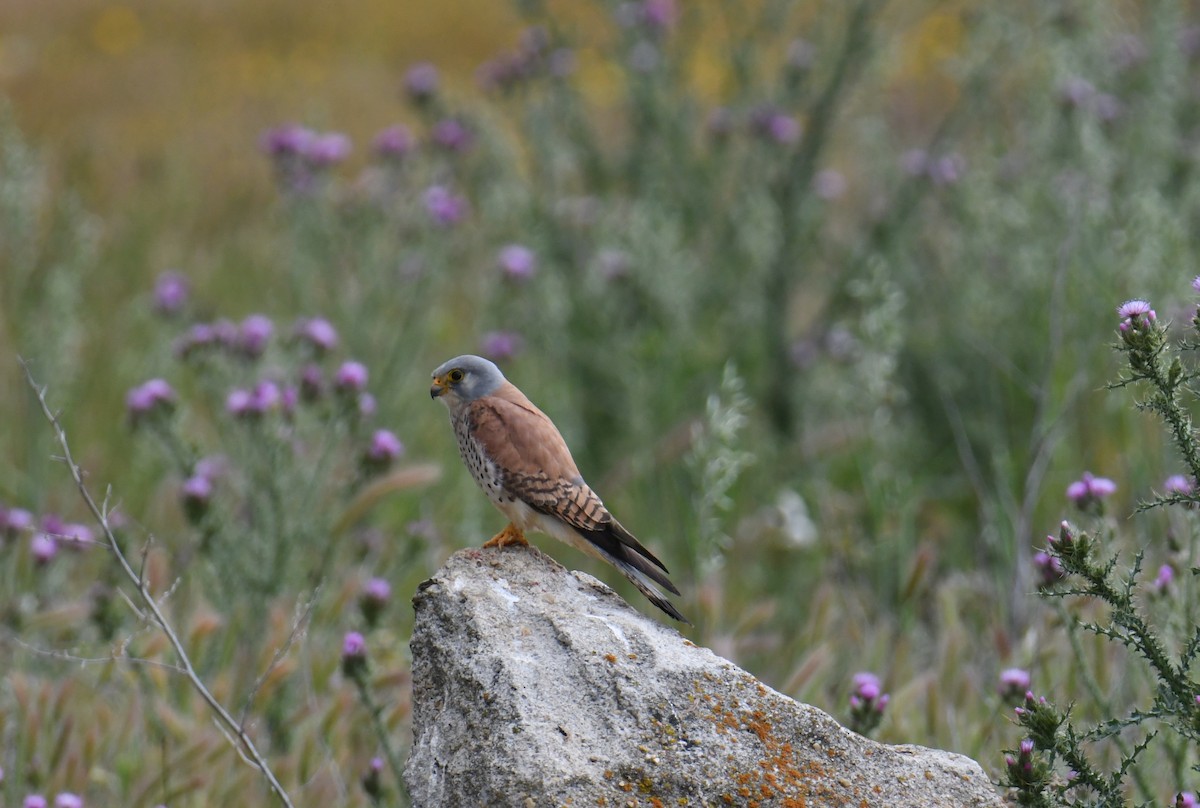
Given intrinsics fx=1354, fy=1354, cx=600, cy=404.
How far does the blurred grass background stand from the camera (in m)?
3.93

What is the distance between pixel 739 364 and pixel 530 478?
13.2ft

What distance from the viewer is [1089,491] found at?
3.23 m

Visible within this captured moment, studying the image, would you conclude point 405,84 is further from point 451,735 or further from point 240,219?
point 240,219

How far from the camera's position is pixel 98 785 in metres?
3.61

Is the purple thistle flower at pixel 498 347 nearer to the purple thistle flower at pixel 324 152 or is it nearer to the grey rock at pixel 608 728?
the purple thistle flower at pixel 324 152

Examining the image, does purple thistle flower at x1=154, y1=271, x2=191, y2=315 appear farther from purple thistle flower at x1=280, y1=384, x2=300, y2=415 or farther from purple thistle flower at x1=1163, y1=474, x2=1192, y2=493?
purple thistle flower at x1=1163, y1=474, x2=1192, y2=493

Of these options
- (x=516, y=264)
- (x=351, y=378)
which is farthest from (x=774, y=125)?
(x=351, y=378)

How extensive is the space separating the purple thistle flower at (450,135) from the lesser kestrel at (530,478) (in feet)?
9.41

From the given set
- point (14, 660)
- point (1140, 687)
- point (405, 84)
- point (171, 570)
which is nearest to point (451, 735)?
point (1140, 687)

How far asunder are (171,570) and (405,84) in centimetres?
228

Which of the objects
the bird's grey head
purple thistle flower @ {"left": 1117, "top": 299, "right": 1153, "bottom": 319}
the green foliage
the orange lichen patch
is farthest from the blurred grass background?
purple thistle flower @ {"left": 1117, "top": 299, "right": 1153, "bottom": 319}

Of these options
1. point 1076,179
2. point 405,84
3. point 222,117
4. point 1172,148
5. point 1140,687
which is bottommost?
point 1140,687

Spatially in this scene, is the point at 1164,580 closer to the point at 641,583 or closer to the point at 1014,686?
the point at 1014,686

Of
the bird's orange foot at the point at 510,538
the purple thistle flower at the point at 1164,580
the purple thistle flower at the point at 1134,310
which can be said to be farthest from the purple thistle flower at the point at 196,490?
the purple thistle flower at the point at 1134,310
